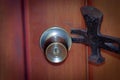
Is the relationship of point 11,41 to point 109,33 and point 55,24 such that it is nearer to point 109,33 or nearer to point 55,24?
point 55,24

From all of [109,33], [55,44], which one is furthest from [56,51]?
[109,33]

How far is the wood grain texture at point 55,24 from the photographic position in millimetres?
626

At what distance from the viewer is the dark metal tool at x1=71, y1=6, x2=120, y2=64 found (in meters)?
0.56

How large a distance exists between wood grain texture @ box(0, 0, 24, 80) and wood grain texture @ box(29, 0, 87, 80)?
0.03 m

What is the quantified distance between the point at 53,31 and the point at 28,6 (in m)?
0.09

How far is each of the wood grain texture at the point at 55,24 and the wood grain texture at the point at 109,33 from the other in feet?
0.12

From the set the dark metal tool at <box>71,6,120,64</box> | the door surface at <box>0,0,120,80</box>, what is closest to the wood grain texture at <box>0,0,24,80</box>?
the door surface at <box>0,0,120,80</box>

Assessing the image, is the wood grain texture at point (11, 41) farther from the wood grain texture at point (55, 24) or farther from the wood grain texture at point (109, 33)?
the wood grain texture at point (109, 33)

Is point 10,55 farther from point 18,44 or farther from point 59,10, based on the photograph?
point 59,10

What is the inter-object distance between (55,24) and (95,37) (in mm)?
120

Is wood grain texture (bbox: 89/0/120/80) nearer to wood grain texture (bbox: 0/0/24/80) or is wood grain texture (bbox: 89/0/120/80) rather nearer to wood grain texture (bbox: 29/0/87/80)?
wood grain texture (bbox: 29/0/87/80)

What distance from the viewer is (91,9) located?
1.86 feet

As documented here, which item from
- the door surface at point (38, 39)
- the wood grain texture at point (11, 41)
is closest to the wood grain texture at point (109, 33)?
the door surface at point (38, 39)

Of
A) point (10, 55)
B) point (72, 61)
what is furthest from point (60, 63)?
point (10, 55)
